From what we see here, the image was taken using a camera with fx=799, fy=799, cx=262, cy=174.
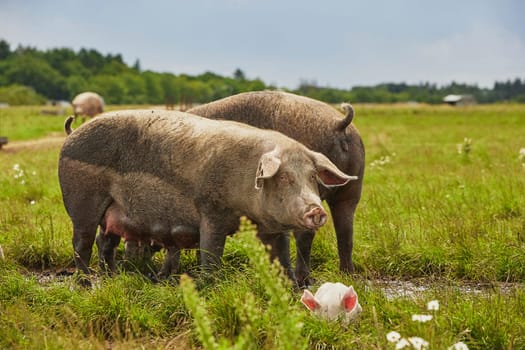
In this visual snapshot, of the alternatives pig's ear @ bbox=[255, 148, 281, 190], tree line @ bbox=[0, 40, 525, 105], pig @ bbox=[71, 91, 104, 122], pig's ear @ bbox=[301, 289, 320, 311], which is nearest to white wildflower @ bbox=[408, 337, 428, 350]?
pig's ear @ bbox=[301, 289, 320, 311]

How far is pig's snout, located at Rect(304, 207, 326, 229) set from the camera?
5336mm

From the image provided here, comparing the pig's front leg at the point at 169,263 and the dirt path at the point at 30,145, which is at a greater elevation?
the pig's front leg at the point at 169,263

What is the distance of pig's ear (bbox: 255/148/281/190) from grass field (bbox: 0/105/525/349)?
557 mm

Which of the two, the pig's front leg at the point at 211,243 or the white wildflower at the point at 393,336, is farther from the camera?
the pig's front leg at the point at 211,243

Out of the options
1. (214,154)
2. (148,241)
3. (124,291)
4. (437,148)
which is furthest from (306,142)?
(437,148)

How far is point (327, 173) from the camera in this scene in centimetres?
589

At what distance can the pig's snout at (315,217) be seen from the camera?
17.5 ft

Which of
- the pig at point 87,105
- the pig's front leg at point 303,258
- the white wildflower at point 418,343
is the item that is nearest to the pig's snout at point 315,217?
the white wildflower at point 418,343

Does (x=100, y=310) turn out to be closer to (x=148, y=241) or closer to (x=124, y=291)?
(x=124, y=291)

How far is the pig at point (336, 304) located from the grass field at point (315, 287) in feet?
0.25

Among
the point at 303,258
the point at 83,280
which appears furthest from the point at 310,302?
the point at 83,280

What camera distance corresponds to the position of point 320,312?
5363mm

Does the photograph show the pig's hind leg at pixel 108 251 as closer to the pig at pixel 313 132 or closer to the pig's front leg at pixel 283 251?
the pig at pixel 313 132

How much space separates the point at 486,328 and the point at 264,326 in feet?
4.56
